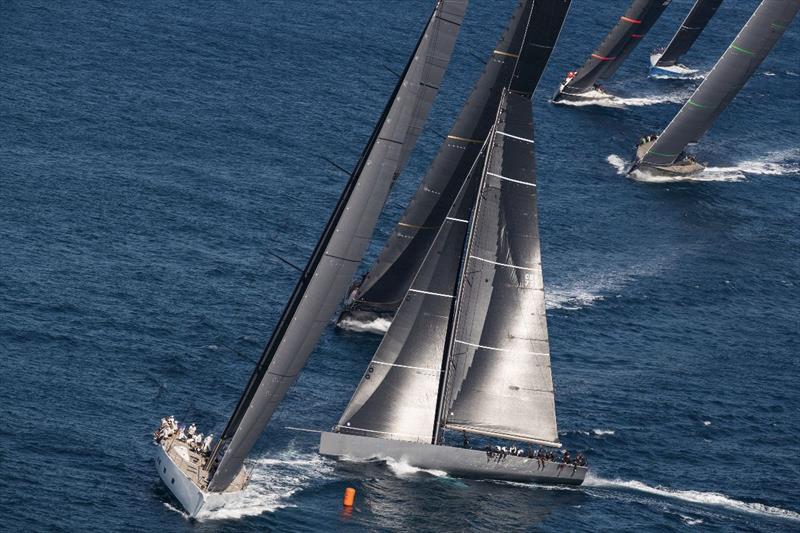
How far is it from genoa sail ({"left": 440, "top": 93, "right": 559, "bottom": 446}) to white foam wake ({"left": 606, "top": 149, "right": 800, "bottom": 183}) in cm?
5889

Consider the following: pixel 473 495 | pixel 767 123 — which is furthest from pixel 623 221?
pixel 473 495

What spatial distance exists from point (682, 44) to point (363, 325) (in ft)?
269

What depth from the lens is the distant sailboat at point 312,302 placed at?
310ft

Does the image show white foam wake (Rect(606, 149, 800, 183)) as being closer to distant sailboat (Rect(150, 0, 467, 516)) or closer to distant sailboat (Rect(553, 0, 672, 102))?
distant sailboat (Rect(553, 0, 672, 102))

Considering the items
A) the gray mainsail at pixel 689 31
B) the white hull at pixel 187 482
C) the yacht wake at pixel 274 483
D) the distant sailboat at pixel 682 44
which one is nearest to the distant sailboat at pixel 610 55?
the gray mainsail at pixel 689 31

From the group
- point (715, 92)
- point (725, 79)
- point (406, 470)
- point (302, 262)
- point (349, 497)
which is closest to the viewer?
point (349, 497)

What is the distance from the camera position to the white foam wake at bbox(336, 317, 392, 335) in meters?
126

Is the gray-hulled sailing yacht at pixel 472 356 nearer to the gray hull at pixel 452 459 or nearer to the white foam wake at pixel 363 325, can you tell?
the gray hull at pixel 452 459

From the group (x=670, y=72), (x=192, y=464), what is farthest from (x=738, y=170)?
(x=192, y=464)

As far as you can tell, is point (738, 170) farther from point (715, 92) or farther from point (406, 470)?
point (406, 470)

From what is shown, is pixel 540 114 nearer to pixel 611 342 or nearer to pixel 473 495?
pixel 611 342

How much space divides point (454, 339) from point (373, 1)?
3733 inches

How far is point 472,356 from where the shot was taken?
357 ft

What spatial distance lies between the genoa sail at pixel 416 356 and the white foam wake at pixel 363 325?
58.1ft
